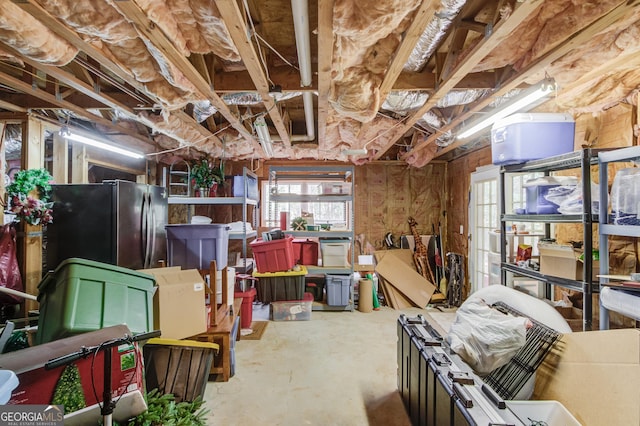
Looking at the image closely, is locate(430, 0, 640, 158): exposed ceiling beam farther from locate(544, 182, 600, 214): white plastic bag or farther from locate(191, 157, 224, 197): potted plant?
locate(191, 157, 224, 197): potted plant

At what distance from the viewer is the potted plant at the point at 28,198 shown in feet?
8.07

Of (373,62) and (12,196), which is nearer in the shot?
(373,62)

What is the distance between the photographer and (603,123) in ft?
8.64

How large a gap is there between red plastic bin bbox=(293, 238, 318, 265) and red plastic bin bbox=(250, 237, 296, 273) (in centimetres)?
51

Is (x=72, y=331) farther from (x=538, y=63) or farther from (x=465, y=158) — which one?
(x=465, y=158)

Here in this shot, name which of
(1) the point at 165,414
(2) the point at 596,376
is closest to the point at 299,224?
(1) the point at 165,414

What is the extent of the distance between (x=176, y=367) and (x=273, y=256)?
7.02 ft

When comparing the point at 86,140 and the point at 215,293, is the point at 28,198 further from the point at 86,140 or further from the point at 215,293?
the point at 215,293

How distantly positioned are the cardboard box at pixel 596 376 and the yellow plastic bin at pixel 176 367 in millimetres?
2176

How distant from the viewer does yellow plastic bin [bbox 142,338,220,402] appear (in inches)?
80.2

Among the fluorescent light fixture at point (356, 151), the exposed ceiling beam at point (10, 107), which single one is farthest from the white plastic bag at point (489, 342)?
the exposed ceiling beam at point (10, 107)

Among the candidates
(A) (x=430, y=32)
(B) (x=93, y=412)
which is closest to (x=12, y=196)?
(B) (x=93, y=412)

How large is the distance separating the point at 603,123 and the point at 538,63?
1.35 m

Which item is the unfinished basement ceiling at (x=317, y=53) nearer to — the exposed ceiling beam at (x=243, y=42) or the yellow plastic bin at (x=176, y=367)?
the exposed ceiling beam at (x=243, y=42)
